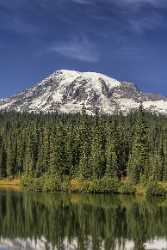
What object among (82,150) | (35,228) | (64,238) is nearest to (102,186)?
(82,150)

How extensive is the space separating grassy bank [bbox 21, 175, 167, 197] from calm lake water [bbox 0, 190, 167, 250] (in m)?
20.4

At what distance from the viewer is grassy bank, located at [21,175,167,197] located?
15088cm

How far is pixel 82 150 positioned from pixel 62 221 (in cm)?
9270

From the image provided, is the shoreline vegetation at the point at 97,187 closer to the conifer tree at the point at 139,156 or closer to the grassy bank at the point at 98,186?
the grassy bank at the point at 98,186

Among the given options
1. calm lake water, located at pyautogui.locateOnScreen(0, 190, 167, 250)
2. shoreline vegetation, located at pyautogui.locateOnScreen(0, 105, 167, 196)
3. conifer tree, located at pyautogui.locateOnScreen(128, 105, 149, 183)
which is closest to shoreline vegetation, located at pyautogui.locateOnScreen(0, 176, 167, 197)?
shoreline vegetation, located at pyautogui.locateOnScreen(0, 105, 167, 196)

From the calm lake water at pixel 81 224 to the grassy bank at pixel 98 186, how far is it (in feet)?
66.9

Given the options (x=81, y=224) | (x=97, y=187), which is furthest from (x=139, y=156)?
(x=81, y=224)

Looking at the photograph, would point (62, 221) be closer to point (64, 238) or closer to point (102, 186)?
point (64, 238)

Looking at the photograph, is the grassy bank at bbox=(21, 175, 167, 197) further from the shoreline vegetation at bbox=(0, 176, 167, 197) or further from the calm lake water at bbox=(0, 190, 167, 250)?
the calm lake water at bbox=(0, 190, 167, 250)

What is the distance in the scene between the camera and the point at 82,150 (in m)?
182

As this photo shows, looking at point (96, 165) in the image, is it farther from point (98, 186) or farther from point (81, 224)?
point (81, 224)

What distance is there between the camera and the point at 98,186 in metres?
159

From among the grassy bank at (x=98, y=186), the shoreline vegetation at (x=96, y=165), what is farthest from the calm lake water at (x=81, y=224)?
the shoreline vegetation at (x=96, y=165)

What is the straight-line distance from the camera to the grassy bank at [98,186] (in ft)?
495
